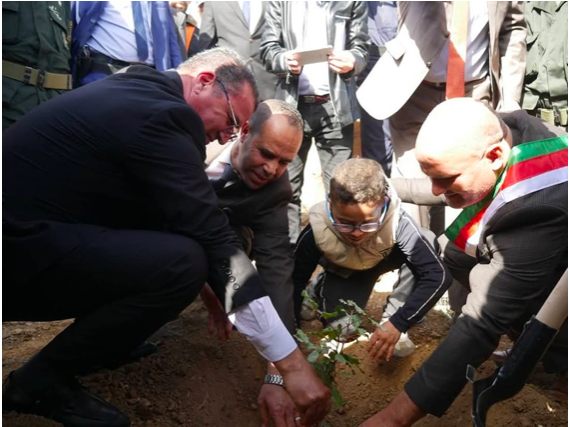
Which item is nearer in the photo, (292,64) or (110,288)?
(110,288)

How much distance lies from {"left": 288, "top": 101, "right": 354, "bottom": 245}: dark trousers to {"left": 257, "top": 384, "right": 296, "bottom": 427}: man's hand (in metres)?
1.57

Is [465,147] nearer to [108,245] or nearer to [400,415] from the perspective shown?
[400,415]

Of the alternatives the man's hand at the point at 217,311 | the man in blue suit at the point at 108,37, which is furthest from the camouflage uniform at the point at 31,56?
the man's hand at the point at 217,311

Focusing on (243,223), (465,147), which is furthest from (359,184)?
(465,147)

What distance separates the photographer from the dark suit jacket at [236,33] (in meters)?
4.68

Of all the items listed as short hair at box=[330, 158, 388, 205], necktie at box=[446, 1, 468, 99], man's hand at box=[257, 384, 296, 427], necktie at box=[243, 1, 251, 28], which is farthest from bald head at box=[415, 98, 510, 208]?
necktie at box=[243, 1, 251, 28]

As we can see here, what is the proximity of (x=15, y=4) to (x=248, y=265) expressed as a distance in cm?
242

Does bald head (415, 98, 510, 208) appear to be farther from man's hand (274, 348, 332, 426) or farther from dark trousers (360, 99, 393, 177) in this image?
dark trousers (360, 99, 393, 177)

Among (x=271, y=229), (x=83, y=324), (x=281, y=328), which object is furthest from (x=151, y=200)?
(x=271, y=229)

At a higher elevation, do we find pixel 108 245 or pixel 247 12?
pixel 247 12

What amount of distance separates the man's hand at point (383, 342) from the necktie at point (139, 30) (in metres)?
2.55

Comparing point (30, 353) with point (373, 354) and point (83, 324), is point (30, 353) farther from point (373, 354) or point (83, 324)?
point (373, 354)

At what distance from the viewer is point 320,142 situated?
13.9 ft

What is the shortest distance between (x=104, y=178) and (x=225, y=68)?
0.68 metres
